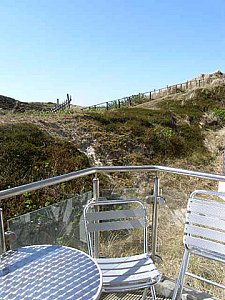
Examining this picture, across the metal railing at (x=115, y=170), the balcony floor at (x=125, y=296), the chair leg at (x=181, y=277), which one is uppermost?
the metal railing at (x=115, y=170)

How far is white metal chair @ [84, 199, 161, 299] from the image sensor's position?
187 cm

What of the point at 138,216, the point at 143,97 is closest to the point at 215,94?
the point at 143,97

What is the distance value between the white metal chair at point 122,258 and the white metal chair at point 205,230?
0.27 m

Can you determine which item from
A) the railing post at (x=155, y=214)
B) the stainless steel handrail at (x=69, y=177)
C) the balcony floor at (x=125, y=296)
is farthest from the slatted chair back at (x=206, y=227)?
the balcony floor at (x=125, y=296)

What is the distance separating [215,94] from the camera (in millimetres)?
20672

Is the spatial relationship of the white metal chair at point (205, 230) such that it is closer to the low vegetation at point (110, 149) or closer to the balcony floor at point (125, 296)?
the balcony floor at point (125, 296)

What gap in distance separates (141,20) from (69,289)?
846 cm

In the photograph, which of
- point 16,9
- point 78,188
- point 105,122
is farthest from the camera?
point 105,122

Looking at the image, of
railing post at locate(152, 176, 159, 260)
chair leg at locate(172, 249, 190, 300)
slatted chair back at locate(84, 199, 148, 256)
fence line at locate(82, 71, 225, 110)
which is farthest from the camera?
fence line at locate(82, 71, 225, 110)

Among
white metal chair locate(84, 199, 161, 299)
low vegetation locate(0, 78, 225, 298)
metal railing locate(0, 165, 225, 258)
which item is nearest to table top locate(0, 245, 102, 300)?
metal railing locate(0, 165, 225, 258)

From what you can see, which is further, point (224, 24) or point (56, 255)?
point (224, 24)

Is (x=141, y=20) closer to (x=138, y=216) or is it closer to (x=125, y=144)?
(x=125, y=144)

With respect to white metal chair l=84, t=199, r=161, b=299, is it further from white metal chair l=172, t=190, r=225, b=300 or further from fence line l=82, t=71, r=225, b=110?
fence line l=82, t=71, r=225, b=110

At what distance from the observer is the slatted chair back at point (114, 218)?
221 centimetres
